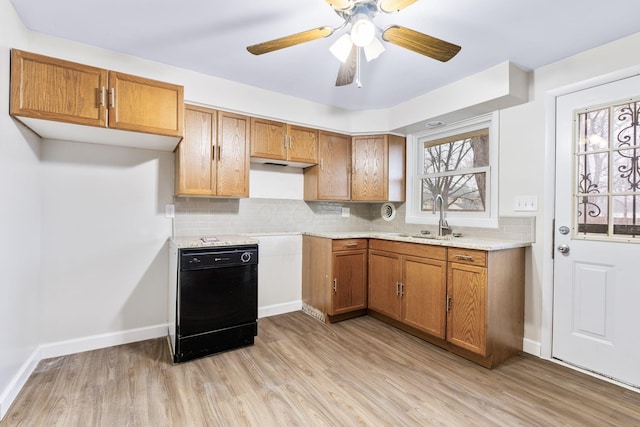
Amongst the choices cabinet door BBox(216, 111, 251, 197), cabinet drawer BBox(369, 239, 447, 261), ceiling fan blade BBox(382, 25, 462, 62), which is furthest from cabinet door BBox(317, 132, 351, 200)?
ceiling fan blade BBox(382, 25, 462, 62)

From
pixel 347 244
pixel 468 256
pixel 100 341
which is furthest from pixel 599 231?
pixel 100 341

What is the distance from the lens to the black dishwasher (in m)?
2.31

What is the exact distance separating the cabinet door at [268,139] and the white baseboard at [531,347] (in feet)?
9.08

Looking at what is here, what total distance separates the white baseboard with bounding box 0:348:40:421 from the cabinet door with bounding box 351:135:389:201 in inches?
123

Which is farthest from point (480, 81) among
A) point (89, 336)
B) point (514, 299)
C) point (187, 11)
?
point (89, 336)

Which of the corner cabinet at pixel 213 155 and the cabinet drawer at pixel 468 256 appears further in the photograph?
the corner cabinet at pixel 213 155

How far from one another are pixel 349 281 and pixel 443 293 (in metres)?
1.00

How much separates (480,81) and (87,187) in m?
3.43

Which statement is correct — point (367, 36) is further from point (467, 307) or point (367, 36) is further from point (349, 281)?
point (349, 281)

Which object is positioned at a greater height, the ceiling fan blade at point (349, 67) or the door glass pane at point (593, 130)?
the ceiling fan blade at point (349, 67)

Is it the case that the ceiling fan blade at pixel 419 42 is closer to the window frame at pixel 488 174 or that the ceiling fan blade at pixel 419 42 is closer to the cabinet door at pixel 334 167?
the window frame at pixel 488 174

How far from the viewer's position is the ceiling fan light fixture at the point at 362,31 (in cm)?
158

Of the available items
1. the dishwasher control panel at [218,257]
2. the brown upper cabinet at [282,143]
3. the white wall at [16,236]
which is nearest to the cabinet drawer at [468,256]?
the dishwasher control panel at [218,257]

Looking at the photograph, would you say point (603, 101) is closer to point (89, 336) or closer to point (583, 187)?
point (583, 187)
